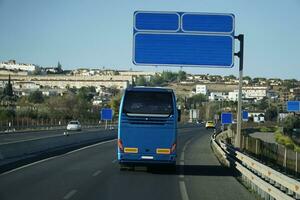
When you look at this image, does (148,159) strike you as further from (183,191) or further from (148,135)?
(183,191)

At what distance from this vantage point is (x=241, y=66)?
94.0 ft

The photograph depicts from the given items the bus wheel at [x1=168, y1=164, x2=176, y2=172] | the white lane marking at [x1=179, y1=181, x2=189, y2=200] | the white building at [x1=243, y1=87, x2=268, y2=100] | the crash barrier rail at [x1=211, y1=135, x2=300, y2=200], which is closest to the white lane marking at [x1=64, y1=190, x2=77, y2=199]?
the white lane marking at [x1=179, y1=181, x2=189, y2=200]

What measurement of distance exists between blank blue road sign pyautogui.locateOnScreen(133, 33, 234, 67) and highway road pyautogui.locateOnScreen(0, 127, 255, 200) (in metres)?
6.45

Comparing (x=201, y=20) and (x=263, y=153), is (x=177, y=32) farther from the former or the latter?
(x=263, y=153)

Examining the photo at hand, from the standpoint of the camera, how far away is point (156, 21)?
29453mm

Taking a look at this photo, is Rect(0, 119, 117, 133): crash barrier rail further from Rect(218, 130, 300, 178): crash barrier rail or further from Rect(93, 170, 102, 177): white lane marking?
Rect(93, 170, 102, 177): white lane marking

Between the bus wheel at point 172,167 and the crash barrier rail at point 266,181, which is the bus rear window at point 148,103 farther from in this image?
the crash barrier rail at point 266,181

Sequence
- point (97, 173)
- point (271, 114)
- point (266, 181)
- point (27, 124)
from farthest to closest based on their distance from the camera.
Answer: point (271, 114) → point (27, 124) → point (97, 173) → point (266, 181)

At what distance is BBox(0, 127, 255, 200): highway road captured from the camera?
1477cm

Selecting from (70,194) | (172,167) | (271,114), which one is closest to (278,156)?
(172,167)

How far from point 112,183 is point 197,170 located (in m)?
6.88

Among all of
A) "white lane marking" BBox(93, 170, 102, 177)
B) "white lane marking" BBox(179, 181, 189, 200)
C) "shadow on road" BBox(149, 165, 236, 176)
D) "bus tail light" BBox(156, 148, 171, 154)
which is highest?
"bus tail light" BBox(156, 148, 171, 154)

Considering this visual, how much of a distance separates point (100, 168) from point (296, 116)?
2656 inches

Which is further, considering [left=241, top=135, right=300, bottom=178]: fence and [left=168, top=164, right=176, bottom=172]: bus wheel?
[left=241, top=135, right=300, bottom=178]: fence
